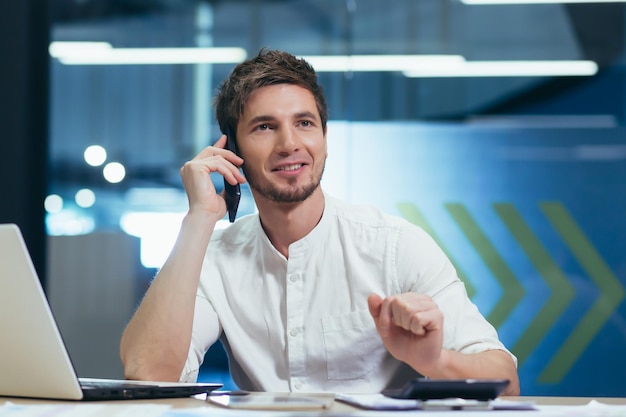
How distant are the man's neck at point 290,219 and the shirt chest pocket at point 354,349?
0.24 m

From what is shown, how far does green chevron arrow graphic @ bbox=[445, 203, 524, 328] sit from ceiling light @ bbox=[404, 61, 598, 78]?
0.56 meters

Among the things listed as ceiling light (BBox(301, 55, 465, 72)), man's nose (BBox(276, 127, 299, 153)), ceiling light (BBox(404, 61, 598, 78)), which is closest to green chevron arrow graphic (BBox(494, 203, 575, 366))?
ceiling light (BBox(404, 61, 598, 78))

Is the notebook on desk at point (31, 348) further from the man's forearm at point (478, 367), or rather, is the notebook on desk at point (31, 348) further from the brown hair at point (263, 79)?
the brown hair at point (263, 79)

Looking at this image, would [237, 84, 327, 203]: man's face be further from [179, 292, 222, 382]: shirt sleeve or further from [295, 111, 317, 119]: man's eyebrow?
[179, 292, 222, 382]: shirt sleeve

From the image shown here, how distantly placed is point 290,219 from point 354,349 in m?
0.33

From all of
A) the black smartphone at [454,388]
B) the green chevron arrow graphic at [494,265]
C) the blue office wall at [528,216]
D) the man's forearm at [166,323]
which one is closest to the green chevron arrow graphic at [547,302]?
the blue office wall at [528,216]

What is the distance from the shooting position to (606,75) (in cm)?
360

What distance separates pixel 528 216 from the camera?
3.63m

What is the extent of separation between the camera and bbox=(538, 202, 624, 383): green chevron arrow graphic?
358 cm

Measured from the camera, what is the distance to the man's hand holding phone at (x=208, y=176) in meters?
1.85

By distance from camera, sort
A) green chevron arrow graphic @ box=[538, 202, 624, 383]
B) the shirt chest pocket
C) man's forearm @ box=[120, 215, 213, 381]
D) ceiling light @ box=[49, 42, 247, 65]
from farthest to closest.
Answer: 1. ceiling light @ box=[49, 42, 247, 65]
2. green chevron arrow graphic @ box=[538, 202, 624, 383]
3. the shirt chest pocket
4. man's forearm @ box=[120, 215, 213, 381]

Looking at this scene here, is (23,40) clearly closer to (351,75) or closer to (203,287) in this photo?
(351,75)

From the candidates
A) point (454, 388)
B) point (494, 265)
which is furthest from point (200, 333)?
point (494, 265)

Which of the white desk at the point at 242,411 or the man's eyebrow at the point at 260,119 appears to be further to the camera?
the man's eyebrow at the point at 260,119
